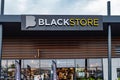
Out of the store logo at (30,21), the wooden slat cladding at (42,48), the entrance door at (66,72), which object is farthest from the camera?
→ the entrance door at (66,72)

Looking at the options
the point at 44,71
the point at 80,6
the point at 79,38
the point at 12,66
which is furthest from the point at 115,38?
the point at 12,66

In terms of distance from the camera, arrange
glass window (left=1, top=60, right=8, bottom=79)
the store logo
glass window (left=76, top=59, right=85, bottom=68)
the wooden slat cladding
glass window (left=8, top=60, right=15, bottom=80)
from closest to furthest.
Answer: the store logo → the wooden slat cladding → glass window (left=8, top=60, right=15, bottom=80) → glass window (left=1, top=60, right=8, bottom=79) → glass window (left=76, top=59, right=85, bottom=68)

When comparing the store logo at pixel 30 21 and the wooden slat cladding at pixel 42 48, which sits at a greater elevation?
the store logo at pixel 30 21

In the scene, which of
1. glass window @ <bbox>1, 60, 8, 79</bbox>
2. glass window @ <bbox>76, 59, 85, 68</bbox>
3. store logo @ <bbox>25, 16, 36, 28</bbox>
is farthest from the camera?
glass window @ <bbox>76, 59, 85, 68</bbox>

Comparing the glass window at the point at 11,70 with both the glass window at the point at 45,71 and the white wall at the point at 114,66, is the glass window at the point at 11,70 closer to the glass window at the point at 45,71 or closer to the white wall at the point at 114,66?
the glass window at the point at 45,71

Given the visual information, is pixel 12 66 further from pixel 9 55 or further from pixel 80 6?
pixel 80 6

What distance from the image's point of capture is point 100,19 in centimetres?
1780

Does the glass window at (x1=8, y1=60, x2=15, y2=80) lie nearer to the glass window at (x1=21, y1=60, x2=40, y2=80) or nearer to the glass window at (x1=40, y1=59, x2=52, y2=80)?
the glass window at (x1=21, y1=60, x2=40, y2=80)

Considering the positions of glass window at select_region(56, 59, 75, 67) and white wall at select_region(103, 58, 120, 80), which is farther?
white wall at select_region(103, 58, 120, 80)

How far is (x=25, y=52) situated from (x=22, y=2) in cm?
357

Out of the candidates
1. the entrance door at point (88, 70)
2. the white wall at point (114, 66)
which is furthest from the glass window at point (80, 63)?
the white wall at point (114, 66)

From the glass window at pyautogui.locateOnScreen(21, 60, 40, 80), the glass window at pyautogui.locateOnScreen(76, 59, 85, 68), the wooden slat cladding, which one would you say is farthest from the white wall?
the glass window at pyautogui.locateOnScreen(21, 60, 40, 80)

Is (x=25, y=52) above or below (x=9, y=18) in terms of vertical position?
below

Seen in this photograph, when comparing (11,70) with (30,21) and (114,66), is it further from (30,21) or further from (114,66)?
(114,66)
